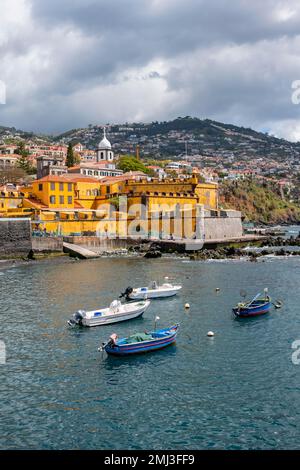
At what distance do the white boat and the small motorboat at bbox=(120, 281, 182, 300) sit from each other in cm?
393

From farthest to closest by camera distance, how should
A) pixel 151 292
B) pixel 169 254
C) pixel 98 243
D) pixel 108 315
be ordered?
pixel 98 243 < pixel 169 254 < pixel 151 292 < pixel 108 315

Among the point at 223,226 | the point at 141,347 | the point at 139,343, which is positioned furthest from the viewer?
the point at 223,226

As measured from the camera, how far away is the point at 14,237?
49562 mm

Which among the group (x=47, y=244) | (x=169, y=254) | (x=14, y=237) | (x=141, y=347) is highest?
(x=14, y=237)

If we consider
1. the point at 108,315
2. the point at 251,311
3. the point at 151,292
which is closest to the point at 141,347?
the point at 108,315

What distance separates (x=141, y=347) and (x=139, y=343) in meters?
0.23

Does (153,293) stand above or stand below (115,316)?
above

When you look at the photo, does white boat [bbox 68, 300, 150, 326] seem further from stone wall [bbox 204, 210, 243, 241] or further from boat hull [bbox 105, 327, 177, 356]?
stone wall [bbox 204, 210, 243, 241]

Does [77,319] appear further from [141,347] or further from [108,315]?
[141,347]

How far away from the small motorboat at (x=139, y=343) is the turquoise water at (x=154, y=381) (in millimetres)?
Result: 334

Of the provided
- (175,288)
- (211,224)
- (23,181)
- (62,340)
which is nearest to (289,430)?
(62,340)

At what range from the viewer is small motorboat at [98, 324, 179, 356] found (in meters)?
18.6

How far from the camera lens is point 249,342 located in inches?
802
